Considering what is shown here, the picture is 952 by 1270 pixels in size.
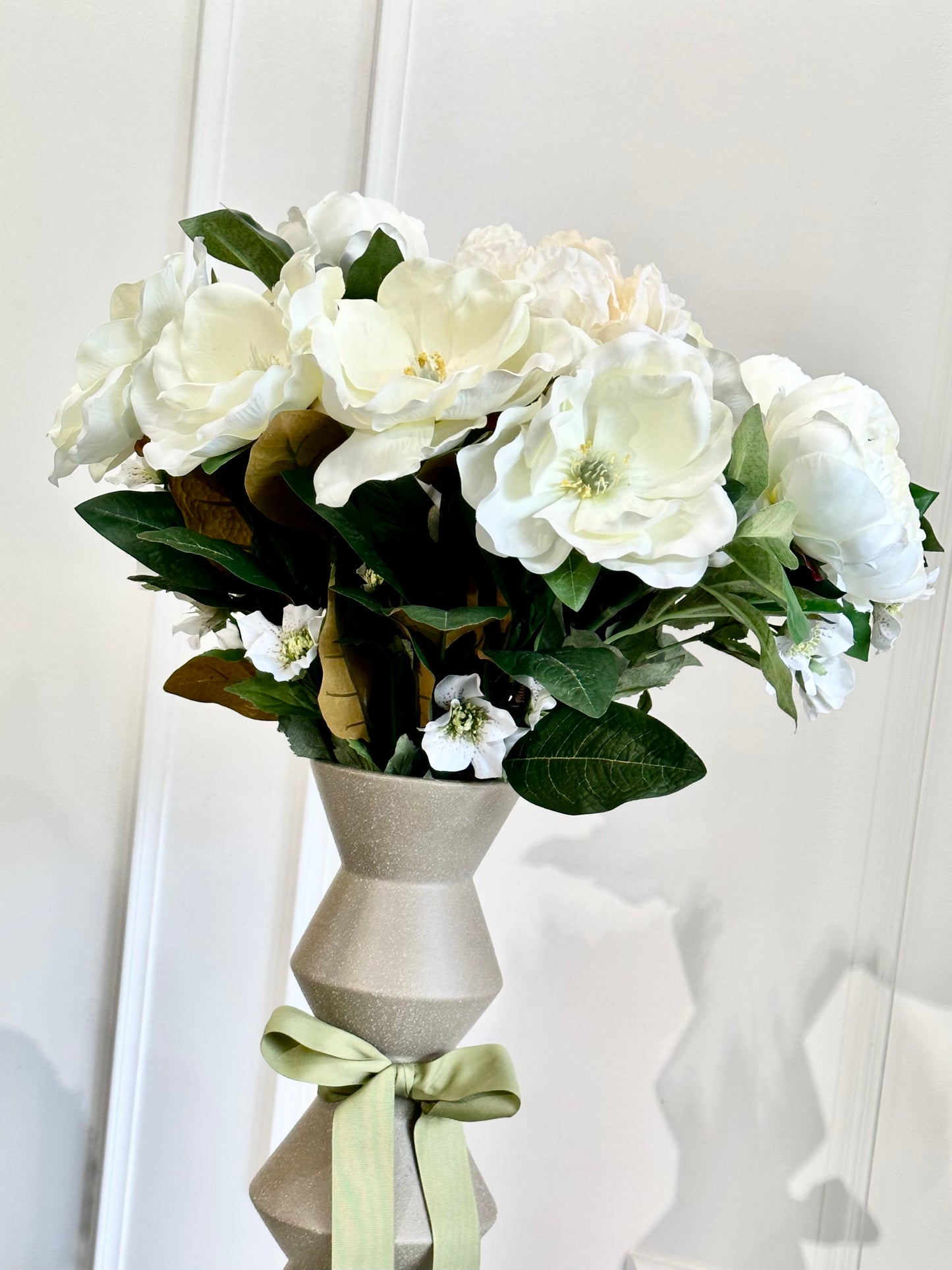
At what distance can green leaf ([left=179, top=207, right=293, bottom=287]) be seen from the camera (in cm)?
59

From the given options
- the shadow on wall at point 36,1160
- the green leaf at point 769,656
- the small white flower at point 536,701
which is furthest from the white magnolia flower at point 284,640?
the shadow on wall at point 36,1160

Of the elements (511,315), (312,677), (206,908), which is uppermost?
(511,315)

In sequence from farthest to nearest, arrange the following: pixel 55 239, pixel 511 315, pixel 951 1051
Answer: pixel 55 239 < pixel 951 1051 < pixel 511 315

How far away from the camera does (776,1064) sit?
0.95 m

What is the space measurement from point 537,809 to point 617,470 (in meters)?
0.55

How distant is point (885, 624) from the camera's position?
637 millimetres

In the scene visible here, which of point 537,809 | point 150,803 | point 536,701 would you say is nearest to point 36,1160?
point 150,803

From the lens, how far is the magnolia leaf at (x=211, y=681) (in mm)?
659

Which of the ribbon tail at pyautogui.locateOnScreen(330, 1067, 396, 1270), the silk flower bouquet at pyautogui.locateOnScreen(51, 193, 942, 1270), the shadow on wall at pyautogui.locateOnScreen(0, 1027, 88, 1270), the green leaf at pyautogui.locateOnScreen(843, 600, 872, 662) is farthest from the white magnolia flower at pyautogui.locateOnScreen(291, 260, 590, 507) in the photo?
the shadow on wall at pyautogui.locateOnScreen(0, 1027, 88, 1270)

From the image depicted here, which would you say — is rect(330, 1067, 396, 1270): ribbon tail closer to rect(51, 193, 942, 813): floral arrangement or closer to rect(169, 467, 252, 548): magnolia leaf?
rect(51, 193, 942, 813): floral arrangement

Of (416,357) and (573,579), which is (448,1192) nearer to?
(573,579)

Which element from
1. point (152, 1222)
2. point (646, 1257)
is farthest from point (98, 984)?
point (646, 1257)

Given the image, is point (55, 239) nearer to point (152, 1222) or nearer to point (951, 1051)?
point (152, 1222)

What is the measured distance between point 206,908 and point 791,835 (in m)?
0.57
